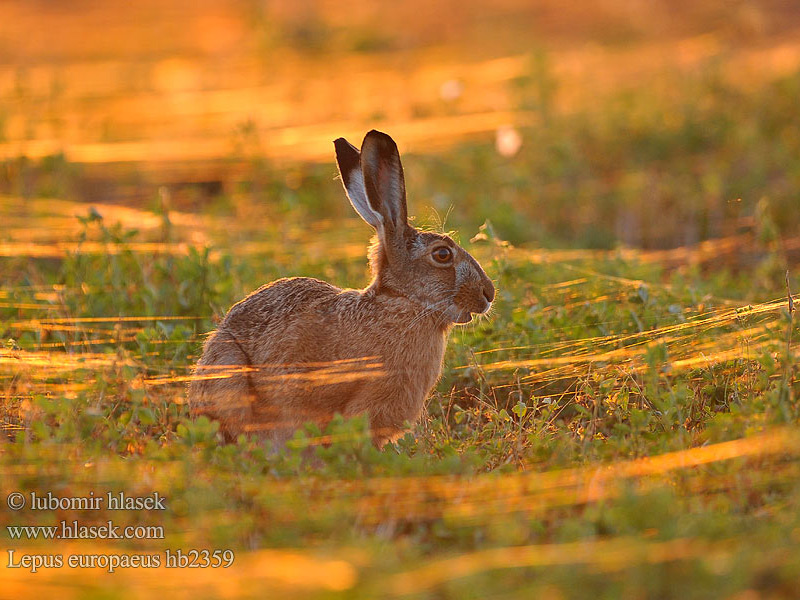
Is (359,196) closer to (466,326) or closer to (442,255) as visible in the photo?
(442,255)

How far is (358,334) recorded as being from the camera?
16.5ft

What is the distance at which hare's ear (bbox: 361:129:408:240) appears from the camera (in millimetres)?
5059

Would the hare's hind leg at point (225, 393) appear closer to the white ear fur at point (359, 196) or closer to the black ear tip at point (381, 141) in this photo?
the white ear fur at point (359, 196)

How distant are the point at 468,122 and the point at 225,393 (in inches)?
295

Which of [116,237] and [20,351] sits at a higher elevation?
[116,237]

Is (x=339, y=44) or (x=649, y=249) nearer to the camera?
(x=649, y=249)

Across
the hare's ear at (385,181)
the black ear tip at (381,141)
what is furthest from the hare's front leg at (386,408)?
the black ear tip at (381,141)

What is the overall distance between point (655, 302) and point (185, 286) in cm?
290

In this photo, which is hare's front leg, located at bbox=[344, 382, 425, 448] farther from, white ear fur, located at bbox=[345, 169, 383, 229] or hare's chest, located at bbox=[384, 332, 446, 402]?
white ear fur, located at bbox=[345, 169, 383, 229]

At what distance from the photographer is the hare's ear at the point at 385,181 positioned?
5.06 meters

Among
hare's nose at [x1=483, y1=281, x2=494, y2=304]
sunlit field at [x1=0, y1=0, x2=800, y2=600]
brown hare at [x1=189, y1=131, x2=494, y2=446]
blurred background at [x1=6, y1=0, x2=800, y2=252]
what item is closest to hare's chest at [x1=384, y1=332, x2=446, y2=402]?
brown hare at [x1=189, y1=131, x2=494, y2=446]

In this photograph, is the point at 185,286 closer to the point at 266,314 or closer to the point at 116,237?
the point at 116,237

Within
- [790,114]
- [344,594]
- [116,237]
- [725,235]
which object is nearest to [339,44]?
[790,114]

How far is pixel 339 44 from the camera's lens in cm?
1728
